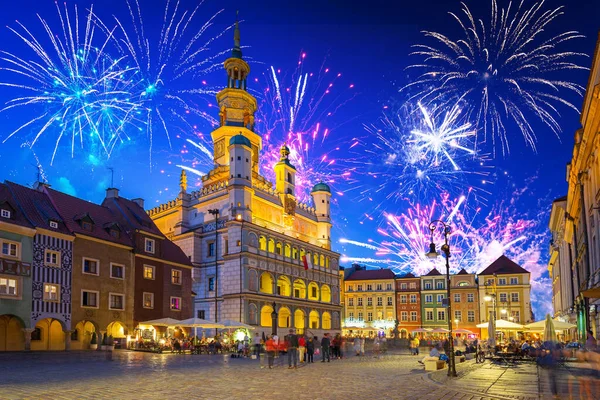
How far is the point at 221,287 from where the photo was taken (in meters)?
60.8

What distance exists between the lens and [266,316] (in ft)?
202

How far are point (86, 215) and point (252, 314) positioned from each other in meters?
23.0

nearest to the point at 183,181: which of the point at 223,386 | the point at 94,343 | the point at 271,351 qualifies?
the point at 94,343

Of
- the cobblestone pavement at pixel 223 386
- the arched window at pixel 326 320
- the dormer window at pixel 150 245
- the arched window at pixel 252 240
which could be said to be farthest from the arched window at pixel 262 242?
the cobblestone pavement at pixel 223 386

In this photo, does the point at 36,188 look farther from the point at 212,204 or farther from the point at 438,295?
the point at 438,295

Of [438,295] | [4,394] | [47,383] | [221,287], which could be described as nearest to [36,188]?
[221,287]

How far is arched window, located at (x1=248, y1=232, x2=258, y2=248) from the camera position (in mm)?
59875

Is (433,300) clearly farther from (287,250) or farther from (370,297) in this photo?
(287,250)

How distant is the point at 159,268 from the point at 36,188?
1147 cm

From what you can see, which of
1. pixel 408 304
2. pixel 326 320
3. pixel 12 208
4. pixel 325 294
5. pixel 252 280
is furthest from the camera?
pixel 408 304

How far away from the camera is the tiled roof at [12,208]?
3406 centimetres

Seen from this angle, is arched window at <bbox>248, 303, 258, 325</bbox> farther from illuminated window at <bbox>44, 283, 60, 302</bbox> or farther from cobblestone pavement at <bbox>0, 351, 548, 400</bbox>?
cobblestone pavement at <bbox>0, 351, 548, 400</bbox>

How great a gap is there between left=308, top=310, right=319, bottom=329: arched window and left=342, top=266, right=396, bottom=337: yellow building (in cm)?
2823

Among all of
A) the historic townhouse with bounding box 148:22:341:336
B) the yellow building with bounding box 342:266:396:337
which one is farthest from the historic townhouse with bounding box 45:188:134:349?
the yellow building with bounding box 342:266:396:337
